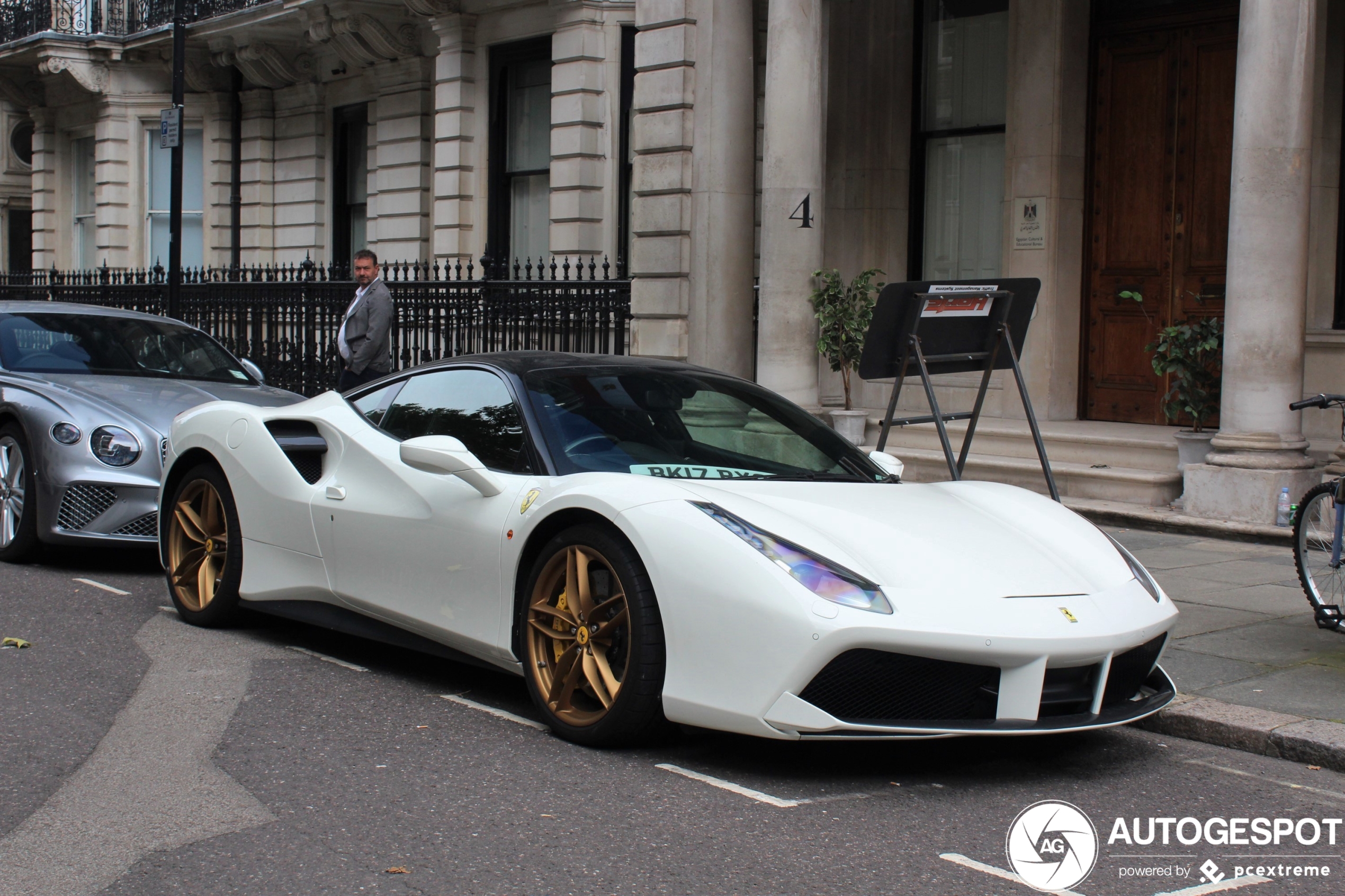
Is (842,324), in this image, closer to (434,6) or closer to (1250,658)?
(1250,658)

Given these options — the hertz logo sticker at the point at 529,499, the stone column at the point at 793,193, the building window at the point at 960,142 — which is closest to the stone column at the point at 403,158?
the building window at the point at 960,142

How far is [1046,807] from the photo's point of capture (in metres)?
4.30

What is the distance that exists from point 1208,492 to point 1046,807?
20.0 ft

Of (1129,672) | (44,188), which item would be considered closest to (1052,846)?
(1129,672)

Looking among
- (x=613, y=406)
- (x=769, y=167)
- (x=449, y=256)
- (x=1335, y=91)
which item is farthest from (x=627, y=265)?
A: (x=613, y=406)

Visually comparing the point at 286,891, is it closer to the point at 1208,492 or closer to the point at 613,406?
the point at 613,406

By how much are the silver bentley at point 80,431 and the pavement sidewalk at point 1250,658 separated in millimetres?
5463

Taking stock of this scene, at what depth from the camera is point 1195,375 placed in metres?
10.3

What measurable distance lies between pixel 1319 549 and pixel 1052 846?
10.9 ft

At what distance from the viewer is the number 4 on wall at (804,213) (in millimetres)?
12680

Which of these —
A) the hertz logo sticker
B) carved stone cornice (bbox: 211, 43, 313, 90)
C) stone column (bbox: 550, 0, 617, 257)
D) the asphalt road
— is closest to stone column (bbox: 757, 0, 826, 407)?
stone column (bbox: 550, 0, 617, 257)

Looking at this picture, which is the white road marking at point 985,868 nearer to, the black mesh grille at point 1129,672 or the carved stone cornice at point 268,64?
the black mesh grille at point 1129,672

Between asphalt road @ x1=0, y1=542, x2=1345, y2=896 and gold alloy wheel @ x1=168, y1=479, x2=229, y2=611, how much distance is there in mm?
859

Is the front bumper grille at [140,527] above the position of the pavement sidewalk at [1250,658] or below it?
above
